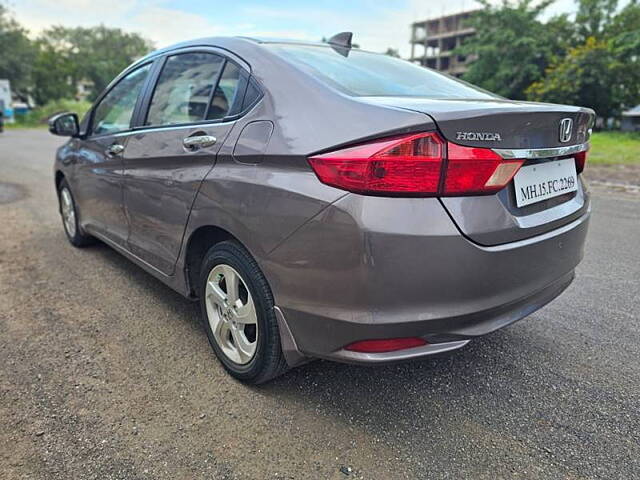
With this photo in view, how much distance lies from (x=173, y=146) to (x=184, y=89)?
44 centimetres

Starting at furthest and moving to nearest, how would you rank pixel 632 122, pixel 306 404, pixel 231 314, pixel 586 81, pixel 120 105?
1. pixel 586 81
2. pixel 632 122
3. pixel 120 105
4. pixel 231 314
5. pixel 306 404

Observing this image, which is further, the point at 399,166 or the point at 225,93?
the point at 225,93

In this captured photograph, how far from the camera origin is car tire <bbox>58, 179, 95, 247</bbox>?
4.28 metres

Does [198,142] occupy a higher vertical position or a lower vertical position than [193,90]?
lower

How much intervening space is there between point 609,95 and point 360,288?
1248 inches

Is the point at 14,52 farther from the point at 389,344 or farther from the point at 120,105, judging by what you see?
the point at 389,344

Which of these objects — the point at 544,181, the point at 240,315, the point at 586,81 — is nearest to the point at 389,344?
the point at 240,315

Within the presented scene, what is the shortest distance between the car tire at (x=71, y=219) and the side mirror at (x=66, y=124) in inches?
20.9

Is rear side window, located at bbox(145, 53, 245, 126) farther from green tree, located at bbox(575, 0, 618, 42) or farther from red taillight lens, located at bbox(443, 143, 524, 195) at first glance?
green tree, located at bbox(575, 0, 618, 42)

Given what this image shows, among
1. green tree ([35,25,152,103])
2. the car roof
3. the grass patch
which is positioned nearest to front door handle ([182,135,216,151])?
the car roof

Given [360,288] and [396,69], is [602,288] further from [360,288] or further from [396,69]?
[360,288]

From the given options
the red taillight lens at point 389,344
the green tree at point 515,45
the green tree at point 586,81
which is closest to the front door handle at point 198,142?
the red taillight lens at point 389,344

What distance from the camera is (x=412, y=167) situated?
1.63 meters

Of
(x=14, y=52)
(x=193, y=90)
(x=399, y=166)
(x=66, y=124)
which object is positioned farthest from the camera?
(x=14, y=52)
